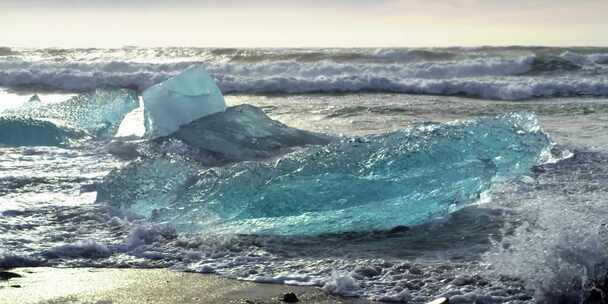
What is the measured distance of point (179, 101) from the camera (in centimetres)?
954

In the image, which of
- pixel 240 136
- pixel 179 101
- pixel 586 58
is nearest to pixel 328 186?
pixel 240 136

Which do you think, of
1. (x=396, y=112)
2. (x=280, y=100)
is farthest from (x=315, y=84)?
(x=396, y=112)

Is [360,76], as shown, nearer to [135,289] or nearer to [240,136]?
[240,136]

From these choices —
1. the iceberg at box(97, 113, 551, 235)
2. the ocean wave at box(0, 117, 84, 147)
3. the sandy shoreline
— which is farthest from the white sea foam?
the sandy shoreline

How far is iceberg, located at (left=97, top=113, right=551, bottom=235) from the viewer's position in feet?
18.3

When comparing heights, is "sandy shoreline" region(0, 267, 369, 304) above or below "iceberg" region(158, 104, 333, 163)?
below

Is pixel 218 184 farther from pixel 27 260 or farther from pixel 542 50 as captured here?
pixel 542 50

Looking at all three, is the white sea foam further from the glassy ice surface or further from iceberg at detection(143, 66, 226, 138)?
iceberg at detection(143, 66, 226, 138)

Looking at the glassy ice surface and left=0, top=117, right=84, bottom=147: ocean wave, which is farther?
the glassy ice surface

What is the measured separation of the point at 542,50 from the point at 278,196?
74.3ft

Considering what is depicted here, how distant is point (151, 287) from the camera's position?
14.2 ft

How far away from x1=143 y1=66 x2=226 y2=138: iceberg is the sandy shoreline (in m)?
4.91

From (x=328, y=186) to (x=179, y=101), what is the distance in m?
4.09

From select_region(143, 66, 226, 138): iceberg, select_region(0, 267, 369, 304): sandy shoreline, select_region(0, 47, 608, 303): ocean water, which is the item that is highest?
select_region(143, 66, 226, 138): iceberg
